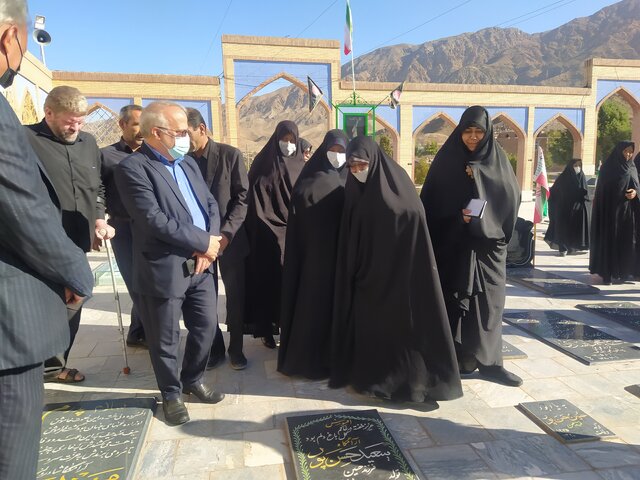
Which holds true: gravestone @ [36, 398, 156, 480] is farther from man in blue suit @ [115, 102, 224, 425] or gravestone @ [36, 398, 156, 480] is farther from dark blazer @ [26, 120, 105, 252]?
dark blazer @ [26, 120, 105, 252]

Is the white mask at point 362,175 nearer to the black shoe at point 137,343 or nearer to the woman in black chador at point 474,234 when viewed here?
the woman in black chador at point 474,234

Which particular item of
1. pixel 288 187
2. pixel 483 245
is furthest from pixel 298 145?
pixel 483 245

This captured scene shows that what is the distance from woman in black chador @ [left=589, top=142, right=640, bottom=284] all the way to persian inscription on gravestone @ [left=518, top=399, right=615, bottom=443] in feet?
12.5

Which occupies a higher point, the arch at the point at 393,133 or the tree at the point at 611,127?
the tree at the point at 611,127

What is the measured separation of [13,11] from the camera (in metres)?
1.32

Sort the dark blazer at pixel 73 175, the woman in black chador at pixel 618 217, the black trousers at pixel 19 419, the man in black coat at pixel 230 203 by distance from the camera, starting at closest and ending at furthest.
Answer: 1. the black trousers at pixel 19 419
2. the dark blazer at pixel 73 175
3. the man in black coat at pixel 230 203
4. the woman in black chador at pixel 618 217

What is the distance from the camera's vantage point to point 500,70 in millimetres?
127000

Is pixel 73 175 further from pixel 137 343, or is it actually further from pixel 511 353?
pixel 511 353

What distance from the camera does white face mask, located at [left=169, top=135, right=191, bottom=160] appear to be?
251 cm

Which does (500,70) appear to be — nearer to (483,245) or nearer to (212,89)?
(212,89)

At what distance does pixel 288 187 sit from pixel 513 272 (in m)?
4.16

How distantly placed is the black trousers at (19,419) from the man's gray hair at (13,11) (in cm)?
101

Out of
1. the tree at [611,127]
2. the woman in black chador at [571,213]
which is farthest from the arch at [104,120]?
the tree at [611,127]

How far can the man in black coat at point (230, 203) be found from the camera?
3191 millimetres
